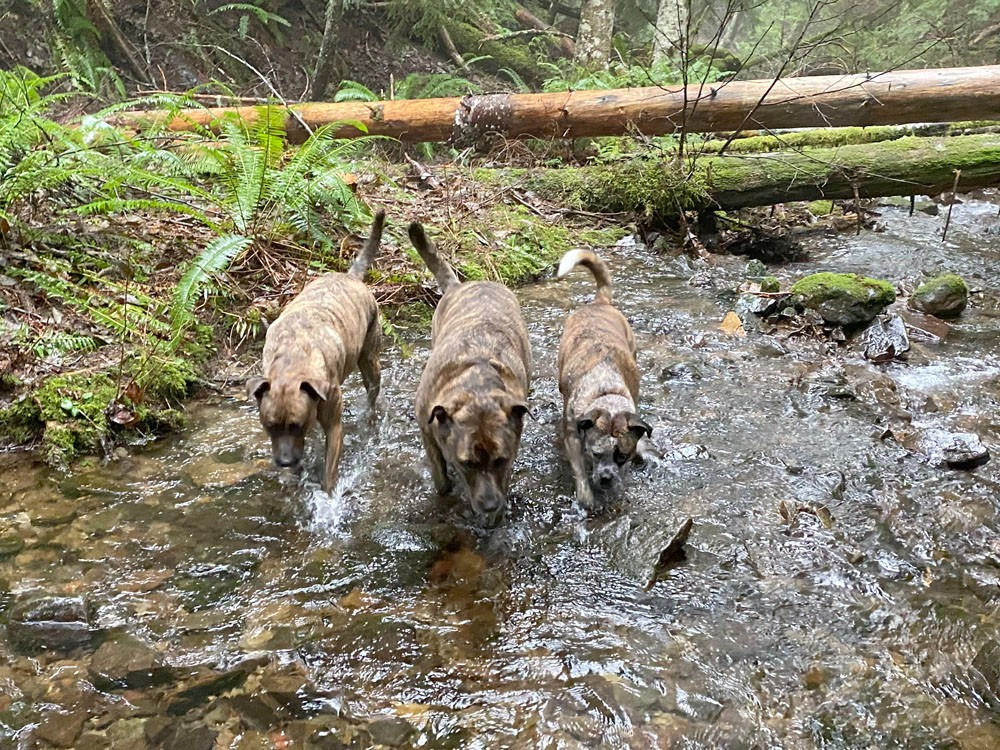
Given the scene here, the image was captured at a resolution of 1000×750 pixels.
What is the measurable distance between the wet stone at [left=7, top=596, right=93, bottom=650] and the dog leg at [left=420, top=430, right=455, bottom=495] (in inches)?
102

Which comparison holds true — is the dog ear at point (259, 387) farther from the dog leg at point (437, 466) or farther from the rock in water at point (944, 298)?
the rock in water at point (944, 298)

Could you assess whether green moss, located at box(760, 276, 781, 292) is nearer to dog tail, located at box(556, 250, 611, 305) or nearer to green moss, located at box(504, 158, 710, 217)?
green moss, located at box(504, 158, 710, 217)

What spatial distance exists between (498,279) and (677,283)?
2.78 meters

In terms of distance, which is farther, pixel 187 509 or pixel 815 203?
pixel 815 203

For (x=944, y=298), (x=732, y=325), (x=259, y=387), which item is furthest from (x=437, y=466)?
(x=944, y=298)

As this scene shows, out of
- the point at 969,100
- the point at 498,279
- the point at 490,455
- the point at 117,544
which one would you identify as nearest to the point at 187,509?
the point at 117,544

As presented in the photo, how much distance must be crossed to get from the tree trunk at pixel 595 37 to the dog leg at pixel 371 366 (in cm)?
1384

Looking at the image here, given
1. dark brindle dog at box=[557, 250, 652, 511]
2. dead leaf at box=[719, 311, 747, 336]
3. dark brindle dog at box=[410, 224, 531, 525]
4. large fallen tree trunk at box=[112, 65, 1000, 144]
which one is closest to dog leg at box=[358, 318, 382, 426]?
dark brindle dog at box=[410, 224, 531, 525]

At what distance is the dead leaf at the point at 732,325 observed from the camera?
860 centimetres

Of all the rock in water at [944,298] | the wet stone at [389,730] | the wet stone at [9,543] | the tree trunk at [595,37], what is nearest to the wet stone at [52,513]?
the wet stone at [9,543]

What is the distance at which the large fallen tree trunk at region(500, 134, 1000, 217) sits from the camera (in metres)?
11.3

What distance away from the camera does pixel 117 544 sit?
16.5 ft

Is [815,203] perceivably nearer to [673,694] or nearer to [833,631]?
[833,631]

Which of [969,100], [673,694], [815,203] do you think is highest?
[969,100]
